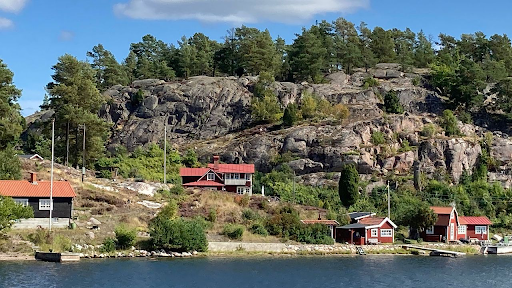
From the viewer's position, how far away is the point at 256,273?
53906mm

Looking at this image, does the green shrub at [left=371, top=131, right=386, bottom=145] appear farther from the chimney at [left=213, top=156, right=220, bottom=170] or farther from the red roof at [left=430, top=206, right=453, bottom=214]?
the chimney at [left=213, top=156, right=220, bottom=170]

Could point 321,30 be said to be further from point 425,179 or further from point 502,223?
point 502,223

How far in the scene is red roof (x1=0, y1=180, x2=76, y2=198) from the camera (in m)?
63.7

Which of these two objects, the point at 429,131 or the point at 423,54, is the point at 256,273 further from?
the point at 423,54

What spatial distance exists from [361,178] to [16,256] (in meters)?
48.2

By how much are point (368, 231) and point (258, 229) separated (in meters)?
12.1

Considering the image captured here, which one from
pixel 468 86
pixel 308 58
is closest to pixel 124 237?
pixel 308 58

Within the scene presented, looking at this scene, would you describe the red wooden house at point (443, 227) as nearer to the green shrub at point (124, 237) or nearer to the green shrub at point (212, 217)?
the green shrub at point (212, 217)

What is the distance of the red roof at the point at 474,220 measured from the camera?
269ft

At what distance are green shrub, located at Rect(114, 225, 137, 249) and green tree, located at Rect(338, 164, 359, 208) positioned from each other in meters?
29.9

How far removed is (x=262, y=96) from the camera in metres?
110

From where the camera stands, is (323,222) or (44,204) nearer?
(44,204)

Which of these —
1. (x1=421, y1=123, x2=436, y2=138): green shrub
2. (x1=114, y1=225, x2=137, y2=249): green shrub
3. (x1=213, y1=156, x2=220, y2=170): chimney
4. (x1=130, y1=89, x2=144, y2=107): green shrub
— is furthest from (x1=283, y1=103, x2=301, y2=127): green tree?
(x1=114, y1=225, x2=137, y2=249): green shrub

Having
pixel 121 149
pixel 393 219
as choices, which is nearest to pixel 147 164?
pixel 121 149
